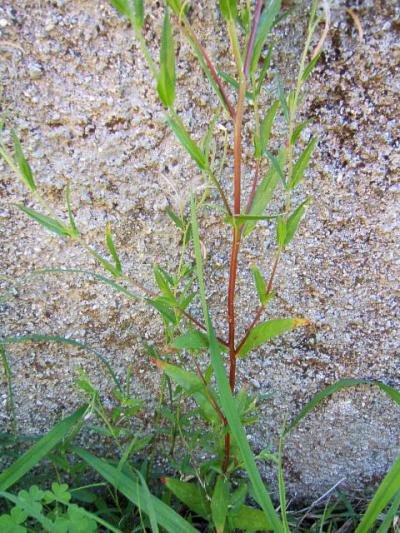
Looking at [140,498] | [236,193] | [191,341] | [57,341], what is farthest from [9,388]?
[236,193]

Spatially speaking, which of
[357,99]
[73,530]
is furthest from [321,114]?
[73,530]

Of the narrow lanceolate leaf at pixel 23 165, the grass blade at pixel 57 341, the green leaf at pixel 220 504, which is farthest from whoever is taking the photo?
the grass blade at pixel 57 341

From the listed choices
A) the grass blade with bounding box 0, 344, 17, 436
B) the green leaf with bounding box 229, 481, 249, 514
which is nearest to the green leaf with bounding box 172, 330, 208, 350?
the green leaf with bounding box 229, 481, 249, 514

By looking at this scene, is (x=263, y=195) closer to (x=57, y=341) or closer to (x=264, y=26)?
(x=264, y=26)

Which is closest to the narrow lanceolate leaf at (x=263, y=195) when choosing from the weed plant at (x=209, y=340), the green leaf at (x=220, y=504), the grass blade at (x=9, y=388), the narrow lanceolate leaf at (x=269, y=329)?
the weed plant at (x=209, y=340)

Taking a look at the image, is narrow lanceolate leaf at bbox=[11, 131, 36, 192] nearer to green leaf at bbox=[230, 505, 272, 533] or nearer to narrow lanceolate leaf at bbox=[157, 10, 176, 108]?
narrow lanceolate leaf at bbox=[157, 10, 176, 108]

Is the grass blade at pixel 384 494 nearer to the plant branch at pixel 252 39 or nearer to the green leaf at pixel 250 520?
the green leaf at pixel 250 520
